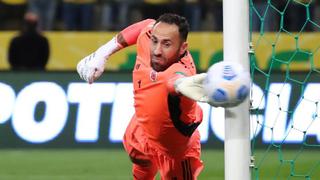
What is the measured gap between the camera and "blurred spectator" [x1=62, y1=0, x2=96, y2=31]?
14.1m

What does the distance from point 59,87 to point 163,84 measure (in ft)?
18.2

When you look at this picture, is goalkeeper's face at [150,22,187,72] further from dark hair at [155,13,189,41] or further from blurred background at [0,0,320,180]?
blurred background at [0,0,320,180]

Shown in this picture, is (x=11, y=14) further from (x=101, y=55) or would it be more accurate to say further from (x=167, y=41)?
(x=167, y=41)

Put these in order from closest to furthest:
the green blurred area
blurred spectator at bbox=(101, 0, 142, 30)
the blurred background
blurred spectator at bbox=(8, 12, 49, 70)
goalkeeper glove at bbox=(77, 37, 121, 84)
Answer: goalkeeper glove at bbox=(77, 37, 121, 84)
the green blurred area
the blurred background
blurred spectator at bbox=(8, 12, 49, 70)
blurred spectator at bbox=(101, 0, 142, 30)

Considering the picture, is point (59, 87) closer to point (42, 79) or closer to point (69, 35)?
point (42, 79)

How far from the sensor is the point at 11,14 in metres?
14.1

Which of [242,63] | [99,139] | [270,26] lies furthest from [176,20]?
[270,26]

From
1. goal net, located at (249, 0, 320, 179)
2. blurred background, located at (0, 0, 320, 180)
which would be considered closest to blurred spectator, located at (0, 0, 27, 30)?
blurred background, located at (0, 0, 320, 180)

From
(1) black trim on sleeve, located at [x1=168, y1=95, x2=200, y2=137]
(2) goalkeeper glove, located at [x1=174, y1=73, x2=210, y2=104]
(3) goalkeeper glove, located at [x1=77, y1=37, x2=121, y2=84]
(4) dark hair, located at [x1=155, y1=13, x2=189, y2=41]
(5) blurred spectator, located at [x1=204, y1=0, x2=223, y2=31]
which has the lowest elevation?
(5) blurred spectator, located at [x1=204, y1=0, x2=223, y2=31]

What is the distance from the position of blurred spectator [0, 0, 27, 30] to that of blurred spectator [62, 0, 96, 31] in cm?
63

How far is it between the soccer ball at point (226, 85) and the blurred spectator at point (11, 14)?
9.87 metres

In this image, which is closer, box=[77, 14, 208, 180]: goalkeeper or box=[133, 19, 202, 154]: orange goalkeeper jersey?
box=[77, 14, 208, 180]: goalkeeper

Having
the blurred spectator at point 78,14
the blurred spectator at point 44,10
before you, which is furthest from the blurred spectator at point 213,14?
the blurred spectator at point 44,10

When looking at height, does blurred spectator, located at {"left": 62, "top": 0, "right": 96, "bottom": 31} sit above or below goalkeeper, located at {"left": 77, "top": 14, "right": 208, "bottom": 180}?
below
